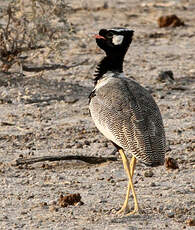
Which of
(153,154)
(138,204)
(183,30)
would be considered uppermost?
(153,154)

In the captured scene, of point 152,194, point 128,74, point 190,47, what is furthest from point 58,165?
point 190,47

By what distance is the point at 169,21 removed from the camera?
564 inches

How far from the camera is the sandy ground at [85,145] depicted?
6066mm

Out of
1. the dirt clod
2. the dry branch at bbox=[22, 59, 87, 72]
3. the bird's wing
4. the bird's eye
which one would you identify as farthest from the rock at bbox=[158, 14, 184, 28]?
the dirt clod

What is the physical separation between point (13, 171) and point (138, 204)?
5.12 ft

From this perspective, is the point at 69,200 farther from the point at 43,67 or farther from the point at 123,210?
the point at 43,67

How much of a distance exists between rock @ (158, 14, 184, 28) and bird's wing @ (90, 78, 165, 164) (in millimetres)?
7820

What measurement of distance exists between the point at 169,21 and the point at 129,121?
8.45m

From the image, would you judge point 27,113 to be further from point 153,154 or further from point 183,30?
point 183,30

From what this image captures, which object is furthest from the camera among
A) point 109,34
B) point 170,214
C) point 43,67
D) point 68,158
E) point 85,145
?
point 43,67

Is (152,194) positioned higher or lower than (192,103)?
higher

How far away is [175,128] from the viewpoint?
8.73 metres

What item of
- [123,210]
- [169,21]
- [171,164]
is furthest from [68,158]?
[169,21]

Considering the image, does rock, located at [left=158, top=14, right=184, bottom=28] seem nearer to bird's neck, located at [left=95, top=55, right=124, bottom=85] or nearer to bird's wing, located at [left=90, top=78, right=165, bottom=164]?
bird's neck, located at [left=95, top=55, right=124, bottom=85]
